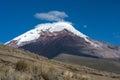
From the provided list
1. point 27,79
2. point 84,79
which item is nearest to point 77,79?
point 84,79

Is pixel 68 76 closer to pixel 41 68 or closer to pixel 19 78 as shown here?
pixel 41 68

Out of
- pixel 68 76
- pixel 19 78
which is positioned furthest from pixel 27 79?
pixel 68 76

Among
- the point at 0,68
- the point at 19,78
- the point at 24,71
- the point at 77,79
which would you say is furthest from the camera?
the point at 77,79

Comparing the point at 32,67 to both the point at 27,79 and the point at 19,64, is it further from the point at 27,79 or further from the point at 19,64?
the point at 27,79

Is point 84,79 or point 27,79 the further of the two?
point 84,79

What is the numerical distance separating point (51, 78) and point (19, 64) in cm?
316

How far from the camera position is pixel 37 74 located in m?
21.5

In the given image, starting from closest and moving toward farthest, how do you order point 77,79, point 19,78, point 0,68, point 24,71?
point 19,78
point 0,68
point 24,71
point 77,79

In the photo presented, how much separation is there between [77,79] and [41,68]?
3.01m

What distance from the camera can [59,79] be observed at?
68.1 ft

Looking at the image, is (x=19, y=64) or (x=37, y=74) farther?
(x=19, y=64)

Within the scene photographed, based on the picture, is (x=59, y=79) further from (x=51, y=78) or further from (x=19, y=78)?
(x=19, y=78)

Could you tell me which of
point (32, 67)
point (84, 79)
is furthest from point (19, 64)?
point (84, 79)

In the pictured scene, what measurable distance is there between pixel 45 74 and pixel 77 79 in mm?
3999
